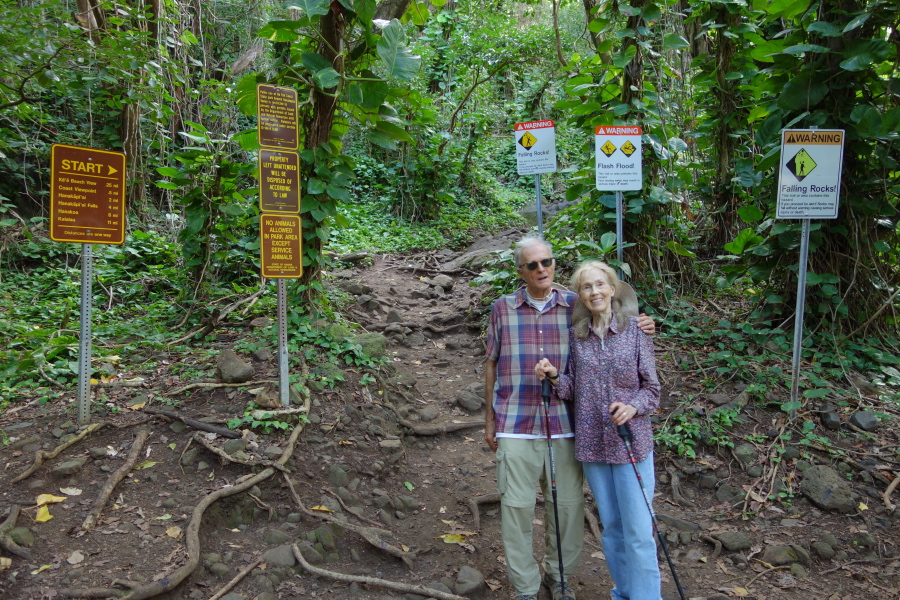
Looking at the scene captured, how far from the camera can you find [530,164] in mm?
7516

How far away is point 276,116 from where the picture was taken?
443 cm

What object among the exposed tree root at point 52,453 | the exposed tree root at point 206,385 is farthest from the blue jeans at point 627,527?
the exposed tree root at point 52,453

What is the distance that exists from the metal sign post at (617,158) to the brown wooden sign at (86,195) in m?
4.25

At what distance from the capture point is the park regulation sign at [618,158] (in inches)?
234

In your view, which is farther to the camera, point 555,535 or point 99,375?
point 99,375

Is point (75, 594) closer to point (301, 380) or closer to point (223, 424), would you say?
point (223, 424)

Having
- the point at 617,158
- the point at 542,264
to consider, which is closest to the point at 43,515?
the point at 542,264

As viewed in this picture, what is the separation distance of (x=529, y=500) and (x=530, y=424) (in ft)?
1.33

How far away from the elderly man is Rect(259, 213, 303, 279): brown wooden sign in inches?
72.5

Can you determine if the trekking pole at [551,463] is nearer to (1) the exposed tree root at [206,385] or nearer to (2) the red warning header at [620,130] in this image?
(1) the exposed tree root at [206,385]

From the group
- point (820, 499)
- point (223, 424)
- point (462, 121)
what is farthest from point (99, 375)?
point (462, 121)

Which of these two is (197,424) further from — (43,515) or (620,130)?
(620,130)

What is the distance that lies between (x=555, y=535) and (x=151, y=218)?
8908 mm

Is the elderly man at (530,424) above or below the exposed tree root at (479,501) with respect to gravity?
above
